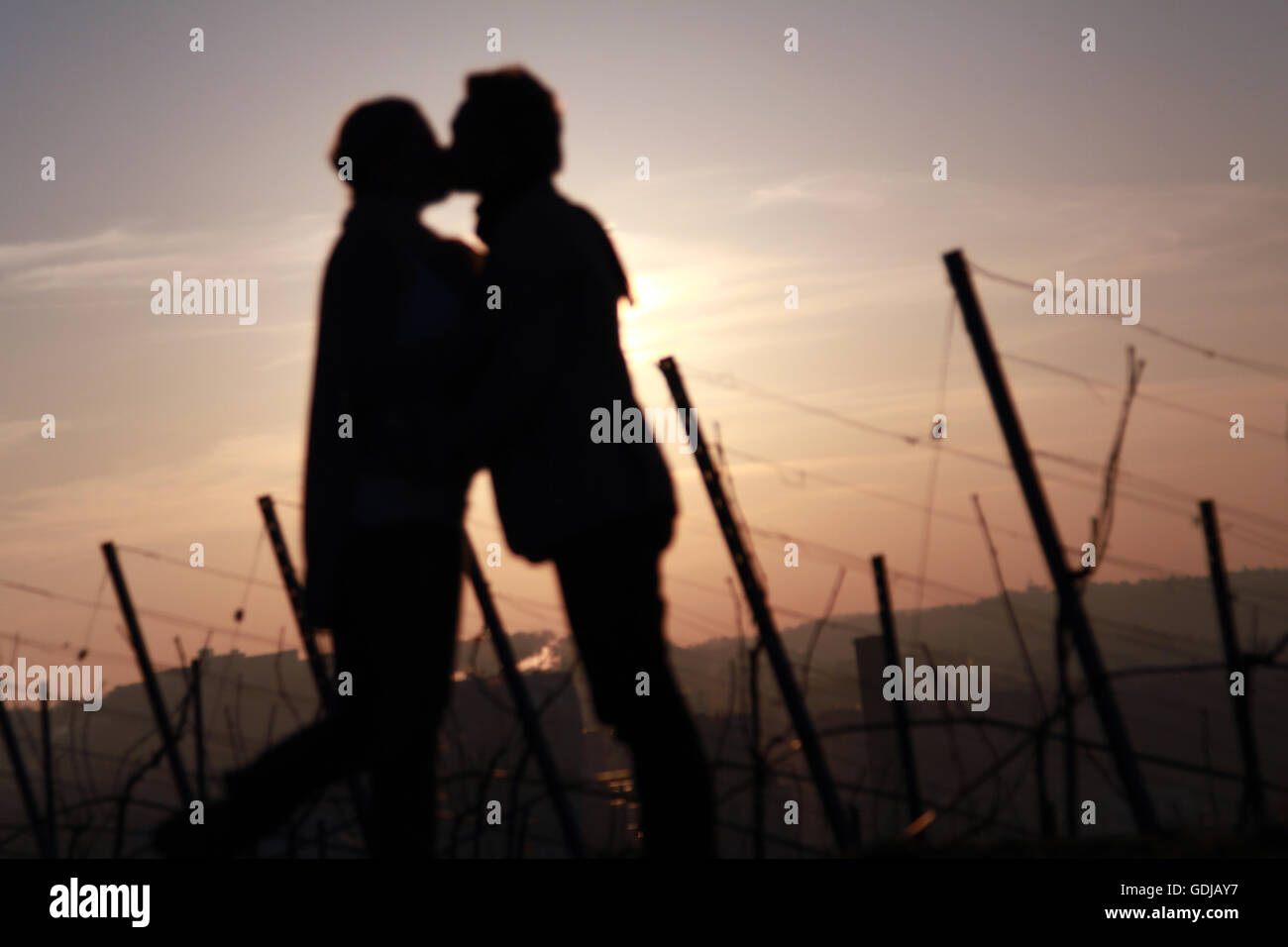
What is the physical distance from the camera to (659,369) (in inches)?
227

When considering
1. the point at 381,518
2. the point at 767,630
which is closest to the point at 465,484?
the point at 381,518

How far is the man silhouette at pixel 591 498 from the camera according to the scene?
7.91 ft

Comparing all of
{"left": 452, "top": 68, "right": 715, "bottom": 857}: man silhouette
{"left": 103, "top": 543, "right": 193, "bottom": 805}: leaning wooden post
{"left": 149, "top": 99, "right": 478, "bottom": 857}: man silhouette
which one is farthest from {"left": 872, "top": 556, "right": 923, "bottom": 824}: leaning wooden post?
{"left": 103, "top": 543, "right": 193, "bottom": 805}: leaning wooden post

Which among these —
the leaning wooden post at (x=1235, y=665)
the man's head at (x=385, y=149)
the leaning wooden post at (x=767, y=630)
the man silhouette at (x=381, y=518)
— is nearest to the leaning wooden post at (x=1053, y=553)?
the leaning wooden post at (x=1235, y=665)

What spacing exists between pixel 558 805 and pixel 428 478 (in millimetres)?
4311

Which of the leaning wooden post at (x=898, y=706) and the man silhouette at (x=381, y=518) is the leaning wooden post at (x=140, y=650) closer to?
the leaning wooden post at (x=898, y=706)

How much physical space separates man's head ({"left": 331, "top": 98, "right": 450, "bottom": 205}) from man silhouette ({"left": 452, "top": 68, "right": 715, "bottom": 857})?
0.29 metres

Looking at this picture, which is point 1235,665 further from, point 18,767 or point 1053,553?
point 18,767

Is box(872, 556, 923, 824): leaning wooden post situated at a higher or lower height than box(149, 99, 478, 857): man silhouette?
lower

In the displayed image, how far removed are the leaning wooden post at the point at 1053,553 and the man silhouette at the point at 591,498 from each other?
5.42ft

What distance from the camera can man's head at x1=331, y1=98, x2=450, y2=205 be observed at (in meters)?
2.61

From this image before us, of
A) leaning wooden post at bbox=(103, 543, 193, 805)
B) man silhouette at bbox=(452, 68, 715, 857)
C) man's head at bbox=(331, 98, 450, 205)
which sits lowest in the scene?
leaning wooden post at bbox=(103, 543, 193, 805)

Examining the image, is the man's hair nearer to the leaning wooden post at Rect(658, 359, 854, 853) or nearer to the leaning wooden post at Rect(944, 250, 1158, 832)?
the leaning wooden post at Rect(944, 250, 1158, 832)
